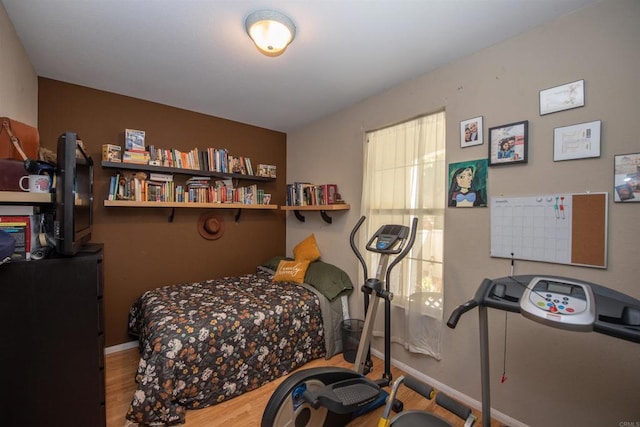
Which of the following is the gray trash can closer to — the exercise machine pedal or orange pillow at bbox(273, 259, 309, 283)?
orange pillow at bbox(273, 259, 309, 283)

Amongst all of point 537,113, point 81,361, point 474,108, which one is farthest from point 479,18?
point 81,361

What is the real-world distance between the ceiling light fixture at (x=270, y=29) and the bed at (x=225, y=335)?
1913 millimetres

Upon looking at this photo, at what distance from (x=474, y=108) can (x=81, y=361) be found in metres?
2.76

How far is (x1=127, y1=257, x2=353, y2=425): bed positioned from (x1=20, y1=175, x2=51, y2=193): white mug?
1071 millimetres

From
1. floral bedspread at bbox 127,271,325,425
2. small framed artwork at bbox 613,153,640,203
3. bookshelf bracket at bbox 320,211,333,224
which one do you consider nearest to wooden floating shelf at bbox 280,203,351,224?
bookshelf bracket at bbox 320,211,333,224

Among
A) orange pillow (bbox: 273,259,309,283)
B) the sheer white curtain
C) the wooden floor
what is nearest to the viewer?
the wooden floor

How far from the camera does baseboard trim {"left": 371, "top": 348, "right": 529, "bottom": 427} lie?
1.73 m

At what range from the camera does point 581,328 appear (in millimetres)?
938

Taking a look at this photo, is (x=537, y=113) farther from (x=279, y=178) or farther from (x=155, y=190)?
(x=155, y=190)

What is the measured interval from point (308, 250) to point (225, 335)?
1398 mm

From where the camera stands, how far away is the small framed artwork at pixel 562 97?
148 centimetres

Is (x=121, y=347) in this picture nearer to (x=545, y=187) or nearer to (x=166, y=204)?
(x=166, y=204)

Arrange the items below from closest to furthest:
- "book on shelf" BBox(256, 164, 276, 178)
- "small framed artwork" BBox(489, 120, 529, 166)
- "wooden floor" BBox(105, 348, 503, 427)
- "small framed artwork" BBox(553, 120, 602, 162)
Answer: "small framed artwork" BBox(553, 120, 602, 162)
"small framed artwork" BBox(489, 120, 529, 166)
"wooden floor" BBox(105, 348, 503, 427)
"book on shelf" BBox(256, 164, 276, 178)

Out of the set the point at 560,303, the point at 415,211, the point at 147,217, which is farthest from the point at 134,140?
the point at 560,303
